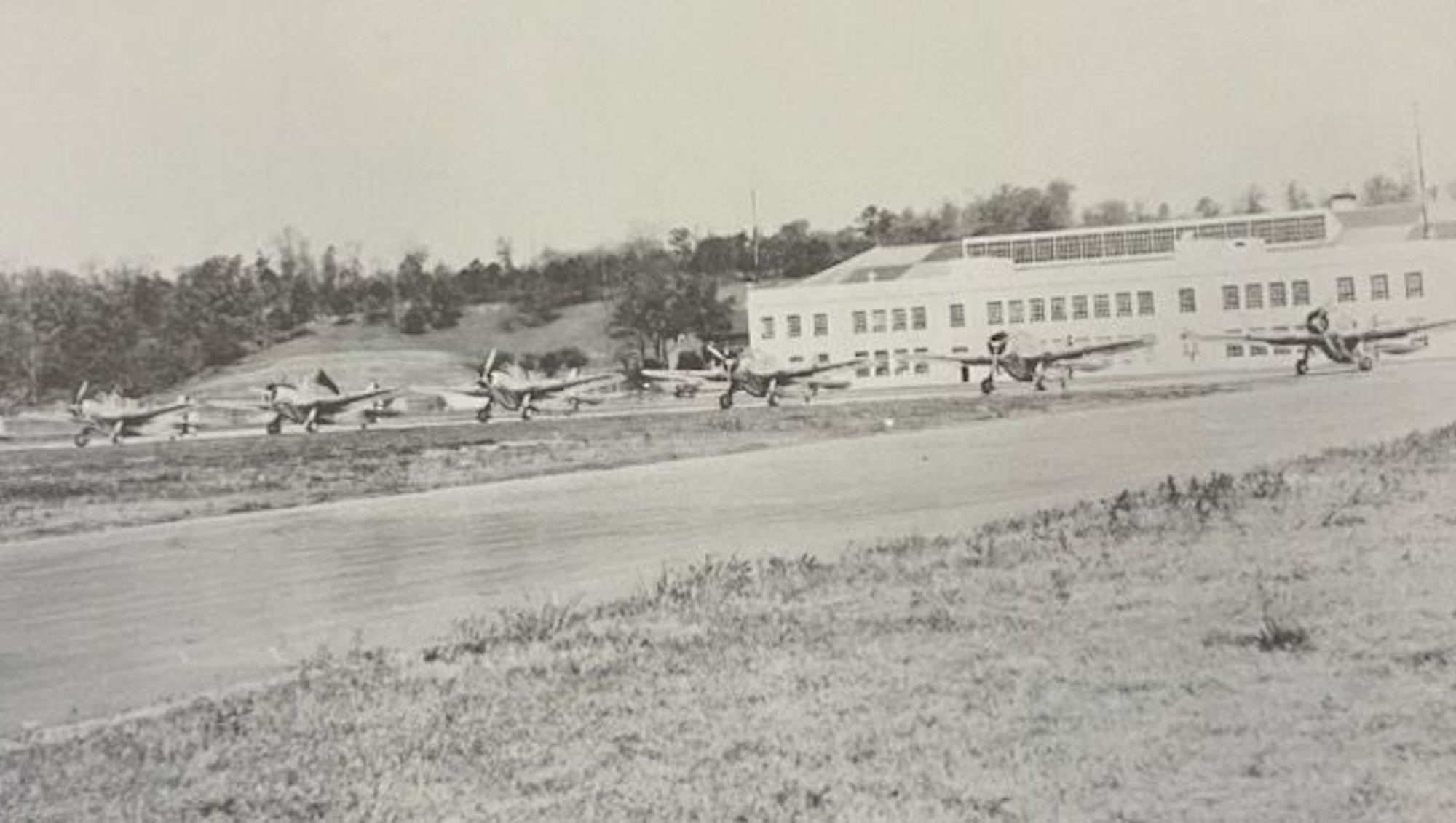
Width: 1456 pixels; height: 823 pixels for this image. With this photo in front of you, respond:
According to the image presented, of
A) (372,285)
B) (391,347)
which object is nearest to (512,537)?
(372,285)

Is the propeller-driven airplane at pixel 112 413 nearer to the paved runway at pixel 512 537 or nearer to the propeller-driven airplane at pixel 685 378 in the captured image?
the paved runway at pixel 512 537

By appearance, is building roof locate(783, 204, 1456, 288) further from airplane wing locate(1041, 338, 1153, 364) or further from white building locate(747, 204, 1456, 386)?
airplane wing locate(1041, 338, 1153, 364)

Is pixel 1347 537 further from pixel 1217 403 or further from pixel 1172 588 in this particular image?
pixel 1217 403

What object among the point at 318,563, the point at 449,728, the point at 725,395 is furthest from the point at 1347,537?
the point at 725,395

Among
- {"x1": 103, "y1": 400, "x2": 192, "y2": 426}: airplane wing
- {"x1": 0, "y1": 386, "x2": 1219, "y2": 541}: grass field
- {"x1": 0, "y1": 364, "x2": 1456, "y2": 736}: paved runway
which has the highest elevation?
{"x1": 103, "y1": 400, "x2": 192, "y2": 426}: airplane wing

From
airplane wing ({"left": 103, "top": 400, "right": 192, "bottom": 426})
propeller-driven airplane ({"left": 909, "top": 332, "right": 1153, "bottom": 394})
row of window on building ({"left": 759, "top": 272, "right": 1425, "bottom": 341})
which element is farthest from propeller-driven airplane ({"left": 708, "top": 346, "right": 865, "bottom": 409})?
airplane wing ({"left": 103, "top": 400, "right": 192, "bottom": 426})

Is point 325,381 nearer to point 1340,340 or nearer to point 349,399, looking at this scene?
point 349,399
